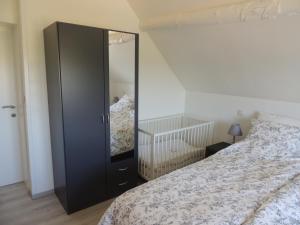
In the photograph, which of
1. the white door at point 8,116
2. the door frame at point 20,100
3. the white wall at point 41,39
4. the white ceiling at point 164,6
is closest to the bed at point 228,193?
the white wall at point 41,39

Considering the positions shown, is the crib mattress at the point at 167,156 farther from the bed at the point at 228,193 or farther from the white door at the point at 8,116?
the white door at the point at 8,116

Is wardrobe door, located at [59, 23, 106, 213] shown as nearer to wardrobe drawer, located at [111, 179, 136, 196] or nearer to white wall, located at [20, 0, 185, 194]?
wardrobe drawer, located at [111, 179, 136, 196]

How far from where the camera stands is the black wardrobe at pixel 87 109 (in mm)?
2301

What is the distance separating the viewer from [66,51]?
224cm

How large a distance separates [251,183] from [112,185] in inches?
63.8

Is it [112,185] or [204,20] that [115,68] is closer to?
[204,20]

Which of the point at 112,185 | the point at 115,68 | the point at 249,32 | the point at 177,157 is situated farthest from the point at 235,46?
the point at 112,185

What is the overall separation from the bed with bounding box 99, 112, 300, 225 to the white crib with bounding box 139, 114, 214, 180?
31.5 inches

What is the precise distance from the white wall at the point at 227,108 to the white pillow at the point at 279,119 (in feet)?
0.51

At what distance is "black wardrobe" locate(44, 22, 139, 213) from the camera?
2.30 metres

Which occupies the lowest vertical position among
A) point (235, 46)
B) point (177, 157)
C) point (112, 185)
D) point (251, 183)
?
point (112, 185)

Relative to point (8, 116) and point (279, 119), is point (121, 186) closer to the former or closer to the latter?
point (8, 116)

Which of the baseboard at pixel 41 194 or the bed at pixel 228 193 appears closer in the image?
the bed at pixel 228 193

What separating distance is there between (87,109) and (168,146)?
1.36 m
